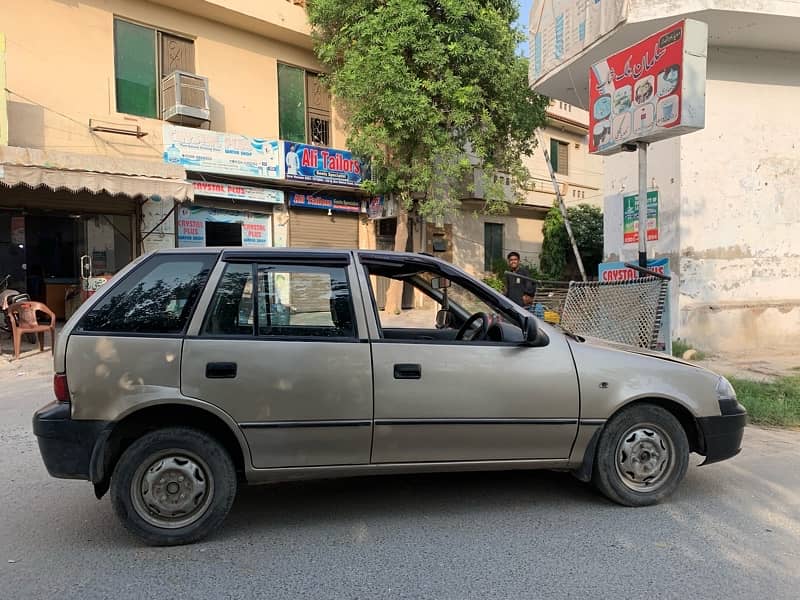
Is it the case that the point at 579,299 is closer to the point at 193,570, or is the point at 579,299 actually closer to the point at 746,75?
the point at 193,570

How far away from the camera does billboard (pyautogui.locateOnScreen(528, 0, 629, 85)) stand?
31.2ft

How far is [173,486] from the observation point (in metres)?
3.40

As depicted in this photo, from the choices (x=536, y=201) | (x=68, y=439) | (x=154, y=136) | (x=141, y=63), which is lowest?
(x=68, y=439)

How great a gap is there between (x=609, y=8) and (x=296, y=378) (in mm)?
8884

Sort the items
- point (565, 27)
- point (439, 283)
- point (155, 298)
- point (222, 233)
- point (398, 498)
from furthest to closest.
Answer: point (222, 233)
point (565, 27)
point (439, 283)
point (398, 498)
point (155, 298)

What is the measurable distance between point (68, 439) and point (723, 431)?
416 cm

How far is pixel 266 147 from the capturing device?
1409 centimetres

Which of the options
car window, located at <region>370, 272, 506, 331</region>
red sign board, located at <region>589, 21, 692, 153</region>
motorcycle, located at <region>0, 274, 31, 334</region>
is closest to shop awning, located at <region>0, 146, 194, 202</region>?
motorcycle, located at <region>0, 274, 31, 334</region>

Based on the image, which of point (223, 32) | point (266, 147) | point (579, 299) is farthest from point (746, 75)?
point (223, 32)

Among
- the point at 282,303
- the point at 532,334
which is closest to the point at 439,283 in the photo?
the point at 532,334

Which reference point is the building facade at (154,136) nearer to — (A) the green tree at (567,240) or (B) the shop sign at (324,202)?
(B) the shop sign at (324,202)

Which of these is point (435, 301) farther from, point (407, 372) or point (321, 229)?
point (321, 229)

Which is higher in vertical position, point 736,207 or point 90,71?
point 90,71

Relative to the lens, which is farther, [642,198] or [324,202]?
[324,202]
